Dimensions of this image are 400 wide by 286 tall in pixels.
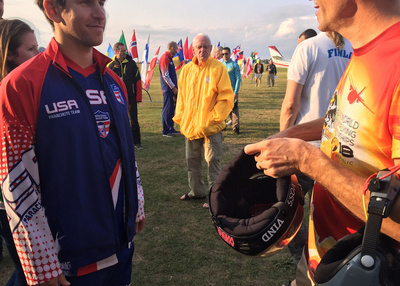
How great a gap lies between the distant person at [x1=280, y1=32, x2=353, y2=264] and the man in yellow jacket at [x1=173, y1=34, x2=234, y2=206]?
4.35 ft

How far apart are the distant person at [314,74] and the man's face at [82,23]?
2.06 meters

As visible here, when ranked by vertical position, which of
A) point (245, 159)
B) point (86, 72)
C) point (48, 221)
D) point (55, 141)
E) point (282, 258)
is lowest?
point (282, 258)

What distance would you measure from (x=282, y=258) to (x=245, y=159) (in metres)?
2.36

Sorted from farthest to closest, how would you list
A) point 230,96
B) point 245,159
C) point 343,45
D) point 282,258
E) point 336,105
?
point 230,96 < point 282,258 < point 343,45 < point 245,159 < point 336,105

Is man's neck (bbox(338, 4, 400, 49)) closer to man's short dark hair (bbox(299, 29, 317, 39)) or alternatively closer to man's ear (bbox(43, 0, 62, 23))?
man's ear (bbox(43, 0, 62, 23))

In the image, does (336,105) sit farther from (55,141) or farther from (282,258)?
(282,258)

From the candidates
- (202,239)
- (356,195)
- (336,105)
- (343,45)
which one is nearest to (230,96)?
(343,45)

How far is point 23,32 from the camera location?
7.53 feet

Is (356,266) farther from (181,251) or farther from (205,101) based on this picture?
(205,101)

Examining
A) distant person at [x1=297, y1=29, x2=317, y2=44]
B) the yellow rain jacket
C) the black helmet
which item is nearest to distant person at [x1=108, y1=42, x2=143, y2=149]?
the yellow rain jacket

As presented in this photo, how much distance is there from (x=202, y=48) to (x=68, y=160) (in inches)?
130

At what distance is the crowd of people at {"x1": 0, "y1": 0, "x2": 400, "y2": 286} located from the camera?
3.63ft

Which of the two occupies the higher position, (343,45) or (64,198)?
(343,45)

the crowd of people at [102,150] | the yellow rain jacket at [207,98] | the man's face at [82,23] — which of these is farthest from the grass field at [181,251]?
the man's face at [82,23]
